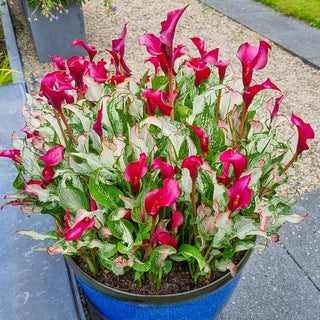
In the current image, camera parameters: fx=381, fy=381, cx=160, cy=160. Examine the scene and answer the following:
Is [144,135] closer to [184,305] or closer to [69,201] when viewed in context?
[69,201]

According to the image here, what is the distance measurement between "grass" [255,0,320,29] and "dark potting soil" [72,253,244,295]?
410cm

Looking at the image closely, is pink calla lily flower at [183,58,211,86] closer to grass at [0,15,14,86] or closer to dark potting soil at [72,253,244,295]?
dark potting soil at [72,253,244,295]

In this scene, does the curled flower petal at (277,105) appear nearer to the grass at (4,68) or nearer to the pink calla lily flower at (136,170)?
the pink calla lily flower at (136,170)

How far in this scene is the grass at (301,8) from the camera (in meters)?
4.53

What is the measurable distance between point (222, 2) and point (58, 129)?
488 cm

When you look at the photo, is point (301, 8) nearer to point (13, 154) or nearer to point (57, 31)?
point (57, 31)

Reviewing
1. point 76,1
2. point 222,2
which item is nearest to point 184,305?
point 76,1

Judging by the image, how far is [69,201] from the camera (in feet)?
3.18

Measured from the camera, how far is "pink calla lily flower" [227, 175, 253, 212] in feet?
2.75

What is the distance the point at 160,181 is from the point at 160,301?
1.05 feet

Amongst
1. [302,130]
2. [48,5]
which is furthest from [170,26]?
[48,5]

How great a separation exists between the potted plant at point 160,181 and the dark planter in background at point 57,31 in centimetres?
275

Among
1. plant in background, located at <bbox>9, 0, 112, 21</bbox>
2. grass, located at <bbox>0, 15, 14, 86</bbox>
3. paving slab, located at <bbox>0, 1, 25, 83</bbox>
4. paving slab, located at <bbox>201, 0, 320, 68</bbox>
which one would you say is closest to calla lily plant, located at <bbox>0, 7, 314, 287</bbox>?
grass, located at <bbox>0, 15, 14, 86</bbox>

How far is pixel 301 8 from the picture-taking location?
15.9ft
